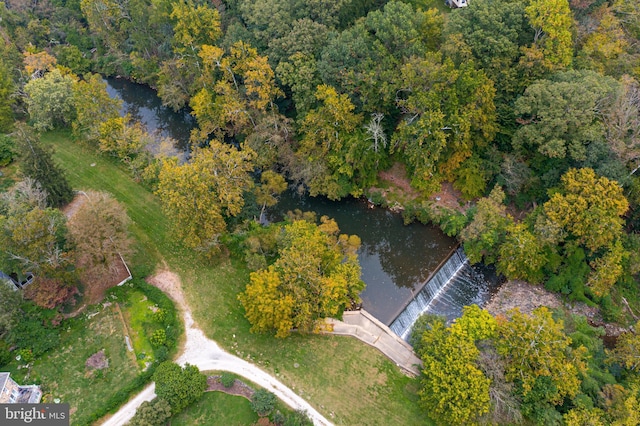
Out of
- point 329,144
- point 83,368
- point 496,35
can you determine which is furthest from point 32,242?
point 496,35

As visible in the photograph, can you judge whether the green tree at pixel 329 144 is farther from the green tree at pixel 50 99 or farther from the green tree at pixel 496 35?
the green tree at pixel 50 99

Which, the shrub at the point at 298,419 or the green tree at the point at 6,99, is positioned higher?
the green tree at the point at 6,99

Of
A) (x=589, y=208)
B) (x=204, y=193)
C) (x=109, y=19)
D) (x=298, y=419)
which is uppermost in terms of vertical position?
(x=109, y=19)

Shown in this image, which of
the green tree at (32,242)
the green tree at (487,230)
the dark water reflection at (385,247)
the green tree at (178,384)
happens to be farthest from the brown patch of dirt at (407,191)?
the green tree at (32,242)

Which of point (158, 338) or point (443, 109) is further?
point (443, 109)

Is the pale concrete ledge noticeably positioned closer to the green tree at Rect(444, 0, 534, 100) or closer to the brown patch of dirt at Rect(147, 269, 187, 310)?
the brown patch of dirt at Rect(147, 269, 187, 310)

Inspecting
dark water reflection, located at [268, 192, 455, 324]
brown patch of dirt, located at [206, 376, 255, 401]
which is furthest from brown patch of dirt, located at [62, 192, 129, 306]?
dark water reflection, located at [268, 192, 455, 324]

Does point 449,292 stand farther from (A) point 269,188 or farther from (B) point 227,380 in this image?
(B) point 227,380
